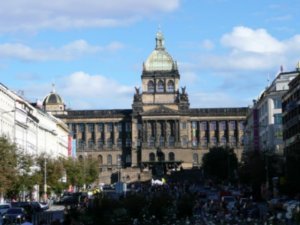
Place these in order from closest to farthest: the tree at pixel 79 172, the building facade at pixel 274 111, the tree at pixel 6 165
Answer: the tree at pixel 6 165 < the tree at pixel 79 172 < the building facade at pixel 274 111

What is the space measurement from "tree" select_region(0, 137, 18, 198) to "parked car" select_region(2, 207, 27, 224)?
14205mm

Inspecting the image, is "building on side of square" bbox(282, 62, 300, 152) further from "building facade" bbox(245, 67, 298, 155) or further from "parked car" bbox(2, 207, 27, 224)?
"parked car" bbox(2, 207, 27, 224)

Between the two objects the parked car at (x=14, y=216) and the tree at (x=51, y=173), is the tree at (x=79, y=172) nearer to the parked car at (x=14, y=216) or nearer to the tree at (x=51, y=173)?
the tree at (x=51, y=173)

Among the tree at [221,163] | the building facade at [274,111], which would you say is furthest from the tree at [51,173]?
the tree at [221,163]

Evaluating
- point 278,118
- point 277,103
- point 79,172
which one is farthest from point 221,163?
point 79,172

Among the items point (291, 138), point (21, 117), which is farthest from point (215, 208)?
point (21, 117)

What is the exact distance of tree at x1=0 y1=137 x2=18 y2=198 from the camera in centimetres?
7572

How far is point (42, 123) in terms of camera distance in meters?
162

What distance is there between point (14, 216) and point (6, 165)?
20.8 metres

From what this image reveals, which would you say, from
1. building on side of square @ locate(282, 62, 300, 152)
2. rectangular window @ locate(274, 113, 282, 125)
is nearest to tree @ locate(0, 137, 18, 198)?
building on side of square @ locate(282, 62, 300, 152)

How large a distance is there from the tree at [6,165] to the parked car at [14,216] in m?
14.2

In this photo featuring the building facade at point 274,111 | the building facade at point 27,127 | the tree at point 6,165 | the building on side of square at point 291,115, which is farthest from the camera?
the building facade at point 274,111

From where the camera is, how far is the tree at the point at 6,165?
2981 inches

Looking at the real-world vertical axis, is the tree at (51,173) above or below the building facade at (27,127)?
below
